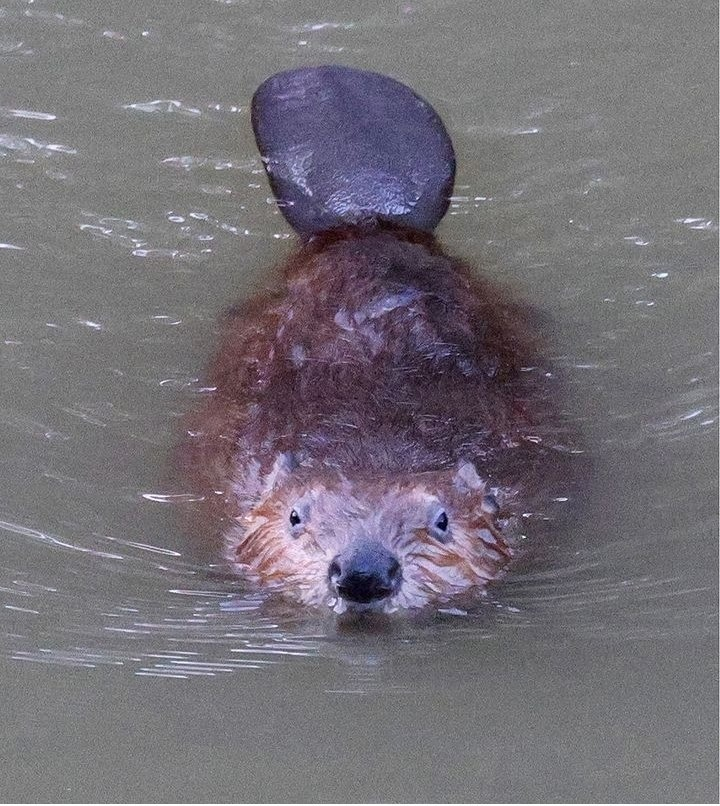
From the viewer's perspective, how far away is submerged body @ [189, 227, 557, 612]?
12.9 ft

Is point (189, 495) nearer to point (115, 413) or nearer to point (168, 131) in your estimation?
point (115, 413)

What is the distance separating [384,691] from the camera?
389 cm

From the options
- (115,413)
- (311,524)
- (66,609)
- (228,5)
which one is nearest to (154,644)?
(66,609)

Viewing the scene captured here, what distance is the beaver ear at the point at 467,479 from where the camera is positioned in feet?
13.6

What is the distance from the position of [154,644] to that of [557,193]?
8.11 ft

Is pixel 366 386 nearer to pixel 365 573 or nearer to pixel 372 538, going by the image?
pixel 372 538

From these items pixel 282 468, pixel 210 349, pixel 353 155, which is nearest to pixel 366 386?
pixel 282 468

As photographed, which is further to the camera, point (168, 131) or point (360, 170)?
point (168, 131)

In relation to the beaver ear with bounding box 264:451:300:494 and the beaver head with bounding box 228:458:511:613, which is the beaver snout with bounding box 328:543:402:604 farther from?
the beaver ear with bounding box 264:451:300:494

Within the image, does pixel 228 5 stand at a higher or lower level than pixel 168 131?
higher

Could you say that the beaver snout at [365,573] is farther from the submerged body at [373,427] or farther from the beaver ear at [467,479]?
the beaver ear at [467,479]

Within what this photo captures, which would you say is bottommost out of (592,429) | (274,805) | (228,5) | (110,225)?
(274,805)

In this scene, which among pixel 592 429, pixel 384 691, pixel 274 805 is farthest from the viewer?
pixel 592 429

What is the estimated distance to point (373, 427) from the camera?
14.0 feet
